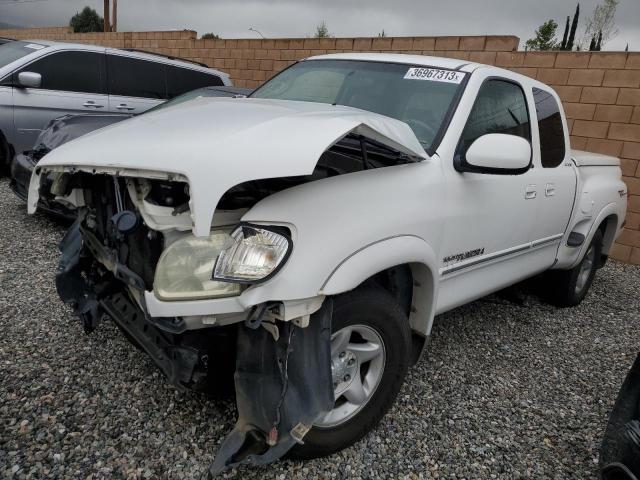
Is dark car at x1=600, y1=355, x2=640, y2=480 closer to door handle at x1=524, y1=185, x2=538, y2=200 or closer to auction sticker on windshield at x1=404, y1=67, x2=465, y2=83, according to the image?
door handle at x1=524, y1=185, x2=538, y2=200

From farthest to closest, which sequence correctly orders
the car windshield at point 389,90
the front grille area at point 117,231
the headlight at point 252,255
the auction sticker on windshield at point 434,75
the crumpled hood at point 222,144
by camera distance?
the auction sticker on windshield at point 434,75 < the car windshield at point 389,90 < the front grille area at point 117,231 < the headlight at point 252,255 < the crumpled hood at point 222,144

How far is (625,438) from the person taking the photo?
6.29 feet

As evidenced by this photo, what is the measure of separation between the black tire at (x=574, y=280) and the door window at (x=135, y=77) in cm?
597

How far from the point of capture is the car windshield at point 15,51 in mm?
6398

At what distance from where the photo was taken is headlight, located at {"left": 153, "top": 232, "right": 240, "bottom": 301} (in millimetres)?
1848

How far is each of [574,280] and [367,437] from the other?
2893 millimetres

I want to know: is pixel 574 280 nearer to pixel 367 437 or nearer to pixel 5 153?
pixel 367 437

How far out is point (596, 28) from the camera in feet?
78.7

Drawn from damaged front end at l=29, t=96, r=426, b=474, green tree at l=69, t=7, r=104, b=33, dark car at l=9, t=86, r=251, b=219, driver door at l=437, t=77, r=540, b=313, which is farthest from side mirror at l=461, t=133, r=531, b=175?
green tree at l=69, t=7, r=104, b=33

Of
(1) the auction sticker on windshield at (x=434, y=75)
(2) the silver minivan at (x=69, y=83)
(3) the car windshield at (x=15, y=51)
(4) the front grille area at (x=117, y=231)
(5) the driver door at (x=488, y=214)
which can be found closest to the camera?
(4) the front grille area at (x=117, y=231)

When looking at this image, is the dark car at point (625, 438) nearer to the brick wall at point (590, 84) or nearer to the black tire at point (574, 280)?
the black tire at point (574, 280)

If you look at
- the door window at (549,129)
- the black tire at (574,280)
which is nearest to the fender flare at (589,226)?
the black tire at (574,280)

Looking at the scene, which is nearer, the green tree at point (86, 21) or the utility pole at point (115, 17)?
the utility pole at point (115, 17)

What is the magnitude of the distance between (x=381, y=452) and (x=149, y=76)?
6666 mm
